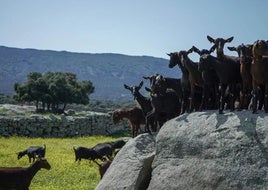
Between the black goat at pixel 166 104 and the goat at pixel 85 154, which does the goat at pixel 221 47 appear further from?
the goat at pixel 85 154

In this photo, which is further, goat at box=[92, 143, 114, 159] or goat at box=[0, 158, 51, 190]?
goat at box=[92, 143, 114, 159]

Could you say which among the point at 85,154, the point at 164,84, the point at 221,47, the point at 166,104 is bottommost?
the point at 85,154

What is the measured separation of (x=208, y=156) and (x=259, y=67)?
6.13 feet

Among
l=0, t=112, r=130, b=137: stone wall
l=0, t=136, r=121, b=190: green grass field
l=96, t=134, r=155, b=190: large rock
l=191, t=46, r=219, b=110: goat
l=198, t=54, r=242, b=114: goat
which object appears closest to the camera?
l=198, t=54, r=242, b=114: goat

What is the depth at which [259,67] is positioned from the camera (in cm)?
881

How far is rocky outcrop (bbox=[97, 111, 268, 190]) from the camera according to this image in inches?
322

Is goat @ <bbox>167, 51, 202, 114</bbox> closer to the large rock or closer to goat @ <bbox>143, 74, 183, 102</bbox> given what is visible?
goat @ <bbox>143, 74, 183, 102</bbox>

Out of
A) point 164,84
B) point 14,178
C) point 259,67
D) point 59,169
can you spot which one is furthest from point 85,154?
point 259,67

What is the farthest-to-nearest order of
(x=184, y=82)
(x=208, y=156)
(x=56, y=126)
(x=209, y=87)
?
1. (x=56, y=126)
2. (x=184, y=82)
3. (x=209, y=87)
4. (x=208, y=156)

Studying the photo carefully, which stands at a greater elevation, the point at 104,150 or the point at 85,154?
the point at 104,150

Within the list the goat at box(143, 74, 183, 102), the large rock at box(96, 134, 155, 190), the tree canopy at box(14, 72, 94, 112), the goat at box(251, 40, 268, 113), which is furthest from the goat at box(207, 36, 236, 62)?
the tree canopy at box(14, 72, 94, 112)

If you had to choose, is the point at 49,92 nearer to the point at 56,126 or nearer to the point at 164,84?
the point at 56,126

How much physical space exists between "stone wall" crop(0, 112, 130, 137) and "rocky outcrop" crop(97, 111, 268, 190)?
28.7m

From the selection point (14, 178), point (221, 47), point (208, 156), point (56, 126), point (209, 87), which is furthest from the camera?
point (56, 126)
